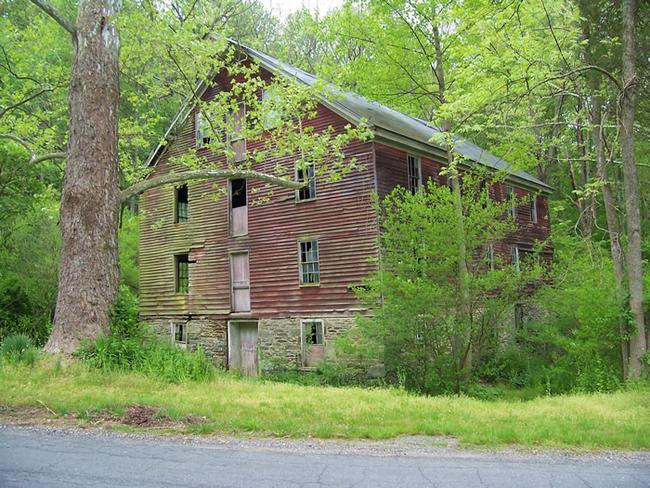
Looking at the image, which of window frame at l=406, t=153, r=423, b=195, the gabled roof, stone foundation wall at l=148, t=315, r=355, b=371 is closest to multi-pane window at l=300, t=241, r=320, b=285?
stone foundation wall at l=148, t=315, r=355, b=371

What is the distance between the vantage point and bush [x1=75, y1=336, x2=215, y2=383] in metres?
9.68

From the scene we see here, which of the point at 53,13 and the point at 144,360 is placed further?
the point at 53,13

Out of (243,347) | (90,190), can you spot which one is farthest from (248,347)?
(90,190)

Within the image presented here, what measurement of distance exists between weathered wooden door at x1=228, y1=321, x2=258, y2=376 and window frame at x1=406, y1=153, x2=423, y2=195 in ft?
24.2

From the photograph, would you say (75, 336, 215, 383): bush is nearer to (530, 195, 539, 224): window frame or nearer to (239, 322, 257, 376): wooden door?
(239, 322, 257, 376): wooden door

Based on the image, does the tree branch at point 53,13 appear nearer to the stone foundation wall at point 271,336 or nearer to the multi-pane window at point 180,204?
the stone foundation wall at point 271,336

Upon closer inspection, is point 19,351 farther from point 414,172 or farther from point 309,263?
point 414,172

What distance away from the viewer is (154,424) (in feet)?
22.7

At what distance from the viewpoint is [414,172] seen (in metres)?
19.0

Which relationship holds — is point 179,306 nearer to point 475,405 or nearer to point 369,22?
point 369,22

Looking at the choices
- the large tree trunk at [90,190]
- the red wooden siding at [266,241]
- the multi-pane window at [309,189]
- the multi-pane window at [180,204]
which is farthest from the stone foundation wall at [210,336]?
the large tree trunk at [90,190]

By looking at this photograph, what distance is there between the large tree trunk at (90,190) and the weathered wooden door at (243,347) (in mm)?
9500

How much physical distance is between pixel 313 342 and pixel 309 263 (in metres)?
2.60

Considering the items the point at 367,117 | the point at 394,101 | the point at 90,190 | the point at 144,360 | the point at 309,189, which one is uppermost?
the point at 394,101
